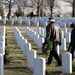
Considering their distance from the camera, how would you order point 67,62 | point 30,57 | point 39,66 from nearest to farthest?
point 39,66, point 67,62, point 30,57

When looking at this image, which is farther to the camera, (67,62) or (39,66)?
(67,62)

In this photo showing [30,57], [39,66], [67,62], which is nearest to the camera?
[39,66]

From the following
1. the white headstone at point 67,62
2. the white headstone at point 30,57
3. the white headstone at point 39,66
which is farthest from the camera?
the white headstone at point 30,57

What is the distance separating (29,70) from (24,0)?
8891 centimetres

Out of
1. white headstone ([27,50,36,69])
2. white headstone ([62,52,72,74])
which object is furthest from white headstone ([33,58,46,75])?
white headstone ([27,50,36,69])

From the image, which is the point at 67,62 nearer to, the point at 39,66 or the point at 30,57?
the point at 39,66

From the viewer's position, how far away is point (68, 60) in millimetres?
10602

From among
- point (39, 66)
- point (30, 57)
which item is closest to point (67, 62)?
point (39, 66)

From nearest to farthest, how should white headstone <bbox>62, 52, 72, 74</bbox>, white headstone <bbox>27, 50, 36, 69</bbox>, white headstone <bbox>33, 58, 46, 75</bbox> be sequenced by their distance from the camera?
1. white headstone <bbox>33, 58, 46, 75</bbox>
2. white headstone <bbox>62, 52, 72, 74</bbox>
3. white headstone <bbox>27, 50, 36, 69</bbox>

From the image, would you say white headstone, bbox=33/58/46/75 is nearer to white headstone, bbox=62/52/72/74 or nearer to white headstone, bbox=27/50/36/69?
white headstone, bbox=62/52/72/74

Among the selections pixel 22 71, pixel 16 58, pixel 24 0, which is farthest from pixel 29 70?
pixel 24 0

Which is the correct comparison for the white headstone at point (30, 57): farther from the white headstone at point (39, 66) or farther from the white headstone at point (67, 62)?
the white headstone at point (39, 66)

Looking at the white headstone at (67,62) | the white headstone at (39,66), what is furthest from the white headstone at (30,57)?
the white headstone at (39,66)

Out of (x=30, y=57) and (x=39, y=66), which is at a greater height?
(x=39, y=66)
